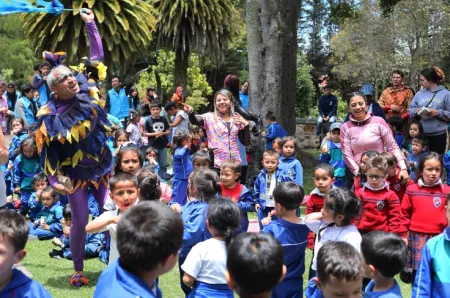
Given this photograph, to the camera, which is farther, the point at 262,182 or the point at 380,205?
the point at 262,182

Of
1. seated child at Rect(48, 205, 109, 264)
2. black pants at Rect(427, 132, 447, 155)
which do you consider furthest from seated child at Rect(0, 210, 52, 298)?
black pants at Rect(427, 132, 447, 155)

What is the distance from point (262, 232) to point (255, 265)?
1.82 feet

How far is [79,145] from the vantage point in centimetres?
507

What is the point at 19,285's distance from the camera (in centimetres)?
245

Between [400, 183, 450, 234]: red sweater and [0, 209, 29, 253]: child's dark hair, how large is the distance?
11.4 feet

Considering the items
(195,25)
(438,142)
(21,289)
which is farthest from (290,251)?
(195,25)

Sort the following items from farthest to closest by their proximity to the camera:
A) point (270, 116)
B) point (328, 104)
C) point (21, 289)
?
point (328, 104) → point (270, 116) → point (21, 289)

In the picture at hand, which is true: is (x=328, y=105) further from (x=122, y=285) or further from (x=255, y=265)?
(x=122, y=285)

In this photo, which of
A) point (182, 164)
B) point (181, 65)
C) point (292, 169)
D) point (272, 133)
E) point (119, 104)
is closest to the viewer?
point (292, 169)

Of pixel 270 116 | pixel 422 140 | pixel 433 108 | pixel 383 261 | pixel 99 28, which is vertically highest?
pixel 99 28

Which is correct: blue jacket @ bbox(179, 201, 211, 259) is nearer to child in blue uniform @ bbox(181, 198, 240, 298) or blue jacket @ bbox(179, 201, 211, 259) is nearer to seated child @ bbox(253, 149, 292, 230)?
child in blue uniform @ bbox(181, 198, 240, 298)

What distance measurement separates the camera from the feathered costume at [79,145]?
4938 mm

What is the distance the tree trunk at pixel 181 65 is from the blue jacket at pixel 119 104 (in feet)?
20.4

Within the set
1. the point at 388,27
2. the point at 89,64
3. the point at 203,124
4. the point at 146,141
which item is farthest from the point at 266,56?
the point at 388,27
